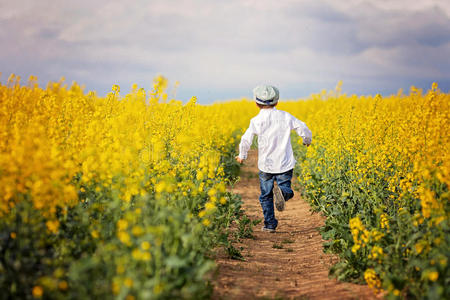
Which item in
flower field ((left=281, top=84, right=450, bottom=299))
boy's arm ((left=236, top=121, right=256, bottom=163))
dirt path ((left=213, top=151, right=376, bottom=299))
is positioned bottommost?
dirt path ((left=213, top=151, right=376, bottom=299))

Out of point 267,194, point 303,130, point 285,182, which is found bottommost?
point 267,194

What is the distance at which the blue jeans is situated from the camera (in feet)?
17.6

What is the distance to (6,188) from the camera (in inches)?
107

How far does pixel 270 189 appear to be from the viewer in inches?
215

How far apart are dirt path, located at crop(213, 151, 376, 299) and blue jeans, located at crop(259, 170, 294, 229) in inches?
9.4

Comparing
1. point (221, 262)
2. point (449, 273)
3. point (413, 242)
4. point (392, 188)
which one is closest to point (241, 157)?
point (221, 262)

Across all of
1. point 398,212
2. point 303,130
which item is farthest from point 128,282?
point 303,130

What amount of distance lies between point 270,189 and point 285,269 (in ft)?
4.77

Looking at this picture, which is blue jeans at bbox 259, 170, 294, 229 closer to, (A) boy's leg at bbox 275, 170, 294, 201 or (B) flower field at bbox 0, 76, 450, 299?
(A) boy's leg at bbox 275, 170, 294, 201

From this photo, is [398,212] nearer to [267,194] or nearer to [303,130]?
[303,130]

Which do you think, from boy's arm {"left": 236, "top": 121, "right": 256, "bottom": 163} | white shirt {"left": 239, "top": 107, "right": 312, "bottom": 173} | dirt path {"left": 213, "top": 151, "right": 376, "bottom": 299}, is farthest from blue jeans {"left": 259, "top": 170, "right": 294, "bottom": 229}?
boy's arm {"left": 236, "top": 121, "right": 256, "bottom": 163}

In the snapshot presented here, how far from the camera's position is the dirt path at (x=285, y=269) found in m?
3.42

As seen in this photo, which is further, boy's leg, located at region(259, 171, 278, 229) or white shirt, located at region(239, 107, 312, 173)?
boy's leg, located at region(259, 171, 278, 229)

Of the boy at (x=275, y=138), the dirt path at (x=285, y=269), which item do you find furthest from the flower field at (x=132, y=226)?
the boy at (x=275, y=138)
